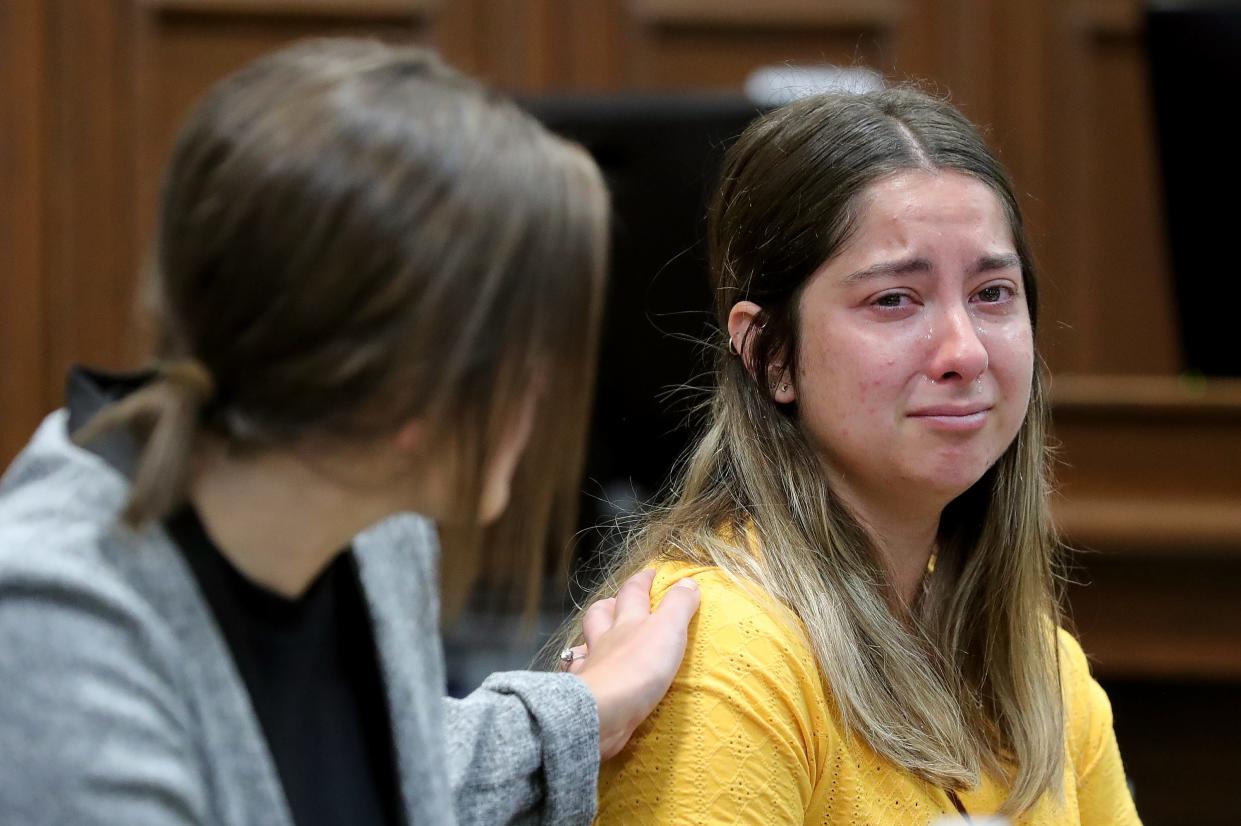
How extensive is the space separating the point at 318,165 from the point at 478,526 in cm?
21

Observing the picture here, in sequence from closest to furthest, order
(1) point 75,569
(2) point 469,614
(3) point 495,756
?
1. (1) point 75,569
2. (3) point 495,756
3. (2) point 469,614

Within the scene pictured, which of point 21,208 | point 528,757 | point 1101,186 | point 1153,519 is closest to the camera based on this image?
point 528,757

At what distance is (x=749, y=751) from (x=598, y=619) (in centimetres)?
17

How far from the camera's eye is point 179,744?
2.37 feet

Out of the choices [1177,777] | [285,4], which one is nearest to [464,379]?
[1177,777]

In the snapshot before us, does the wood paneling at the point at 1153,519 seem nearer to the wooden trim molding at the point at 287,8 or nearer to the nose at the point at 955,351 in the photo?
the nose at the point at 955,351

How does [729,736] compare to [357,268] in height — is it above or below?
below

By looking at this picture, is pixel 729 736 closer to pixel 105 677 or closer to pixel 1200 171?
pixel 105 677

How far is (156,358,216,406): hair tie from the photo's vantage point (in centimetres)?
71

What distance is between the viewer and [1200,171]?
2.58m

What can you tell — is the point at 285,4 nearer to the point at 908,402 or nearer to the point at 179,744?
the point at 908,402

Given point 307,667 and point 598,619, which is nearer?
point 307,667

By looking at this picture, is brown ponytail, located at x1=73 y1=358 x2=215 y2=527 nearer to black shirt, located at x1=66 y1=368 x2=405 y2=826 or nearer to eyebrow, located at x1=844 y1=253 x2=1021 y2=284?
black shirt, located at x1=66 y1=368 x2=405 y2=826

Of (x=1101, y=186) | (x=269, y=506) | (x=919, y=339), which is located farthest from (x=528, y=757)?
(x=1101, y=186)
